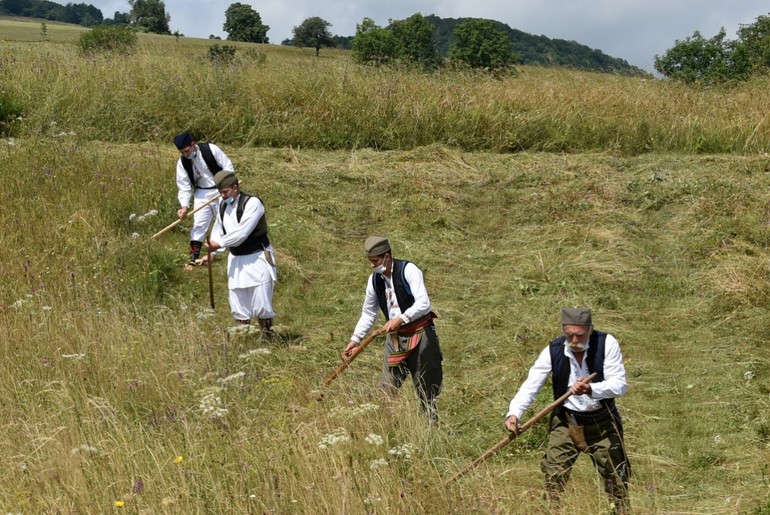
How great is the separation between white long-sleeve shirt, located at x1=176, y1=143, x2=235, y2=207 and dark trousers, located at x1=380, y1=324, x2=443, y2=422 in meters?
4.12

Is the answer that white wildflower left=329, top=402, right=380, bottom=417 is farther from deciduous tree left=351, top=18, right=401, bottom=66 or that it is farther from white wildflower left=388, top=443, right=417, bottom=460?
deciduous tree left=351, top=18, right=401, bottom=66

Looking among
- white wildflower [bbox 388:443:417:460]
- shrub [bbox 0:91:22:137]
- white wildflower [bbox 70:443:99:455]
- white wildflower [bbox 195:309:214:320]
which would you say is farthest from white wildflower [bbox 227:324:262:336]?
shrub [bbox 0:91:22:137]

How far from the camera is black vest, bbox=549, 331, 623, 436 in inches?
197

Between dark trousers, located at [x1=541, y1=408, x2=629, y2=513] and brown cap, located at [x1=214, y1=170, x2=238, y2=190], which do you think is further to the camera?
brown cap, located at [x1=214, y1=170, x2=238, y2=190]

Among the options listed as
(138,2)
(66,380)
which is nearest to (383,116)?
(66,380)

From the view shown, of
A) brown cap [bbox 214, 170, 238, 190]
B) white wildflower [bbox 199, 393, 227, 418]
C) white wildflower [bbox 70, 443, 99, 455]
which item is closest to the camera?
white wildflower [bbox 70, 443, 99, 455]

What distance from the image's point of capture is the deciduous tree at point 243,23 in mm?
90562

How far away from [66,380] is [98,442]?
45.0 inches

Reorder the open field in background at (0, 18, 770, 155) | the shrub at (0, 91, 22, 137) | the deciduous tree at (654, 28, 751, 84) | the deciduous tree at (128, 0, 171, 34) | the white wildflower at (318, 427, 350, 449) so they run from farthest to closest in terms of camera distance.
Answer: the deciduous tree at (128, 0, 171, 34) → the deciduous tree at (654, 28, 751, 84) → the open field in background at (0, 18, 770, 155) → the shrub at (0, 91, 22, 137) → the white wildflower at (318, 427, 350, 449)

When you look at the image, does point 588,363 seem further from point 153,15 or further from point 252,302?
point 153,15

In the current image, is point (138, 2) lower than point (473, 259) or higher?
higher

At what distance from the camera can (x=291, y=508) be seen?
4.41 meters

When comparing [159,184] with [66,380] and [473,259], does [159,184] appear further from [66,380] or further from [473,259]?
[66,380]

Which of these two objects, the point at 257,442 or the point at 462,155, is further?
the point at 462,155
